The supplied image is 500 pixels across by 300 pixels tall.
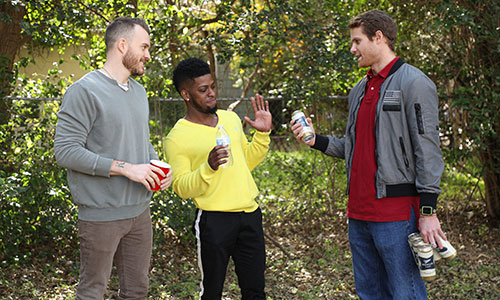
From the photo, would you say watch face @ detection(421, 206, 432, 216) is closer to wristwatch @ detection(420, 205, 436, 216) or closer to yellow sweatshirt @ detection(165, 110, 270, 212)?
wristwatch @ detection(420, 205, 436, 216)

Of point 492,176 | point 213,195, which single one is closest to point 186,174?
point 213,195

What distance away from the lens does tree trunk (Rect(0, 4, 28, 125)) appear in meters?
5.01

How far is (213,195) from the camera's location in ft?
10.3

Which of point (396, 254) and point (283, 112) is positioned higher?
point (283, 112)

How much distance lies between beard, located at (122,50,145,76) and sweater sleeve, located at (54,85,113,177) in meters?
0.30

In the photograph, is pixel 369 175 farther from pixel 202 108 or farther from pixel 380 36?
pixel 202 108

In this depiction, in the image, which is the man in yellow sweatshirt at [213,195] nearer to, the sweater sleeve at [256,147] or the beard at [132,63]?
the sweater sleeve at [256,147]

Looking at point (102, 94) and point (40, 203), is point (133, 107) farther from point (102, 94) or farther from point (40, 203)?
point (40, 203)

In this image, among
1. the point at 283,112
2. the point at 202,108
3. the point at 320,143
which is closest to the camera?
the point at 202,108

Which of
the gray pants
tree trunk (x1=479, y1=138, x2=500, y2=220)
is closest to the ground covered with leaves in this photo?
tree trunk (x1=479, y1=138, x2=500, y2=220)

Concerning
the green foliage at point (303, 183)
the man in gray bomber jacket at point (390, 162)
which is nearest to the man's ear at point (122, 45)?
the man in gray bomber jacket at point (390, 162)

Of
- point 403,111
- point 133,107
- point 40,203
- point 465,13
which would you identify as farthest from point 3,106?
point 465,13

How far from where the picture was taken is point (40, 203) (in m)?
5.07

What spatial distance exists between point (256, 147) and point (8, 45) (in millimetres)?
3945
